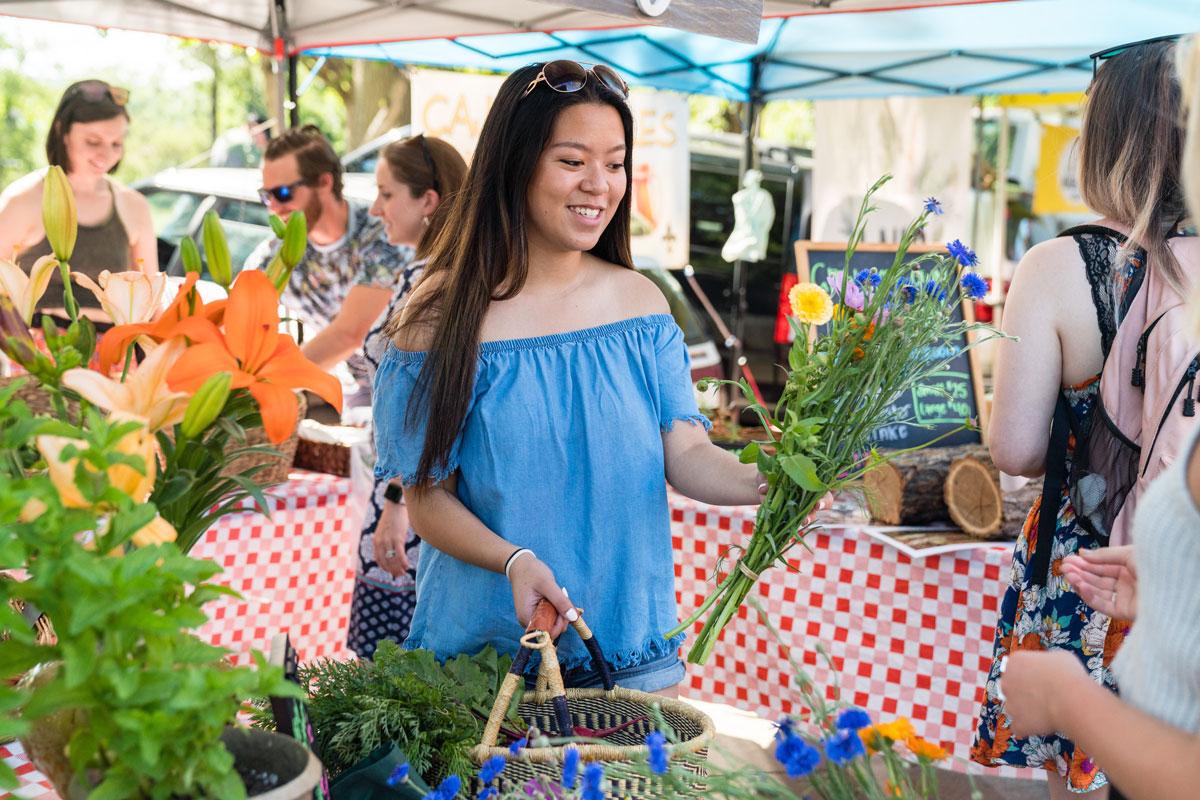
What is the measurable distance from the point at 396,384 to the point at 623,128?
0.50m

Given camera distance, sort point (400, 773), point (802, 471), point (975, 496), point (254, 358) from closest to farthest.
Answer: point (254, 358) → point (400, 773) → point (802, 471) → point (975, 496)

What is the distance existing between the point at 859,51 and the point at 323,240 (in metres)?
3.16

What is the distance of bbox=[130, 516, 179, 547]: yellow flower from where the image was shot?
88cm

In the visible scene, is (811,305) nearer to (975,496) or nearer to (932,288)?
(932,288)

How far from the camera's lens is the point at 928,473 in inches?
126

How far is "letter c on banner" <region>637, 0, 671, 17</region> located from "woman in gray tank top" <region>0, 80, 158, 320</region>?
216 cm

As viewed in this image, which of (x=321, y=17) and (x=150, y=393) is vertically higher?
(x=321, y=17)

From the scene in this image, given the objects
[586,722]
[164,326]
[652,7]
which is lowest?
[586,722]

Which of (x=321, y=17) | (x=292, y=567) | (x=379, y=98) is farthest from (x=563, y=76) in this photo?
(x=379, y=98)

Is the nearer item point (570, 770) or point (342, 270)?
point (570, 770)

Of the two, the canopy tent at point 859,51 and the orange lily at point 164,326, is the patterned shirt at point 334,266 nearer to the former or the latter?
the canopy tent at point 859,51

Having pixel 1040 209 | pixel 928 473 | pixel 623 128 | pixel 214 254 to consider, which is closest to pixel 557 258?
pixel 623 128

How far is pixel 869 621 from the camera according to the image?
329 cm

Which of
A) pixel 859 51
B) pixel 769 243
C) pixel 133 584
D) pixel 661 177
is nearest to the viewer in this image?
pixel 133 584
